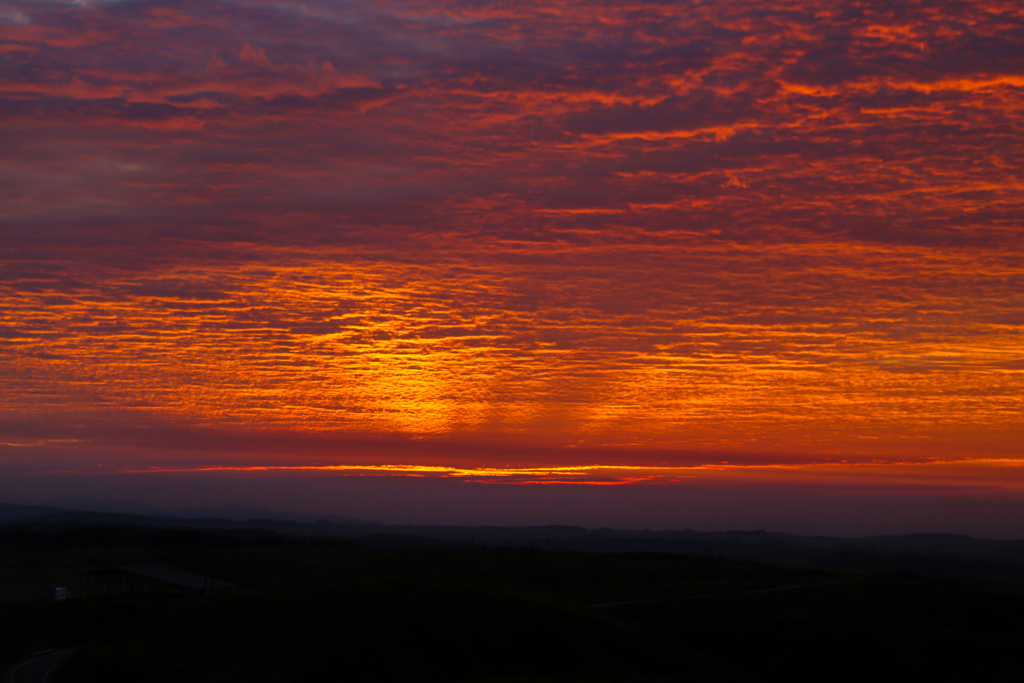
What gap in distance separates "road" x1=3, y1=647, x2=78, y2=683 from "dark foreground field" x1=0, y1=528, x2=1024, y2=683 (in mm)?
1208

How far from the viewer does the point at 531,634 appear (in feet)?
231

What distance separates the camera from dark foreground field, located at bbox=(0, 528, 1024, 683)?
62.3m

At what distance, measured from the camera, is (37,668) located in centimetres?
5934

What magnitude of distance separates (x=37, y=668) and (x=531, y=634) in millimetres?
34831

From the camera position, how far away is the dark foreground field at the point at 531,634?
62.3 m

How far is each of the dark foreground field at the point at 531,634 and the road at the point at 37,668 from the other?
3.96 ft

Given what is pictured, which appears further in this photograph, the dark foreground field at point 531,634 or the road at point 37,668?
the dark foreground field at point 531,634

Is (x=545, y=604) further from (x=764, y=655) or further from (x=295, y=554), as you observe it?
(x=295, y=554)

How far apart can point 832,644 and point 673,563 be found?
2308 inches

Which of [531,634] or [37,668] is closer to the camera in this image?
[37,668]

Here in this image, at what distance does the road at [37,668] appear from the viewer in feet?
182

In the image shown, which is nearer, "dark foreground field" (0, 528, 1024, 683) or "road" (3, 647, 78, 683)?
"road" (3, 647, 78, 683)

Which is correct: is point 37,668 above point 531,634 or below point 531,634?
below

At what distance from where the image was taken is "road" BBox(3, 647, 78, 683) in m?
55.3
